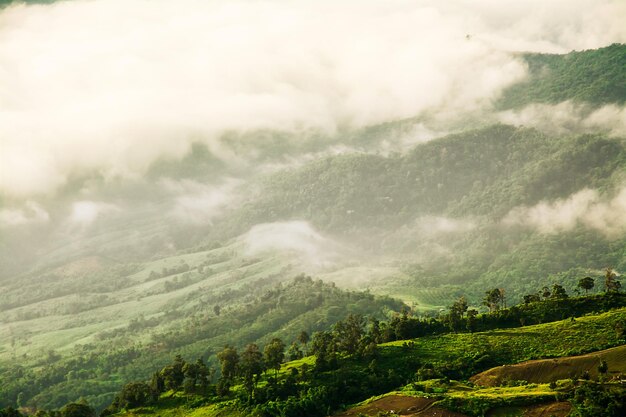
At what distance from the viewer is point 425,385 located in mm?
128625

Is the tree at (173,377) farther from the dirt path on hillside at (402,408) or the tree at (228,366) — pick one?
the dirt path on hillside at (402,408)

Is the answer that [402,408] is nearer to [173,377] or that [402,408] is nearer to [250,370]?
[250,370]

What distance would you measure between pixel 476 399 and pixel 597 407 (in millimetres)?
20854

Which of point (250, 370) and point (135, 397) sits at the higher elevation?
point (250, 370)

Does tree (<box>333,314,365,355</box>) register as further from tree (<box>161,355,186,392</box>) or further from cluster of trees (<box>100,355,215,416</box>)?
tree (<box>161,355,186,392</box>)

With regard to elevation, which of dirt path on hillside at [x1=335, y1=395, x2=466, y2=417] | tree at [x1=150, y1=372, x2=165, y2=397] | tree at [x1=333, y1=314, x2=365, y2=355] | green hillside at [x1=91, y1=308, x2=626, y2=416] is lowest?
dirt path on hillside at [x1=335, y1=395, x2=466, y2=417]

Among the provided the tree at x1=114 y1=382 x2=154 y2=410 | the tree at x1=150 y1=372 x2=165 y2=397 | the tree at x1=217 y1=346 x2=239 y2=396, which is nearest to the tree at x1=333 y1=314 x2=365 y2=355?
the tree at x1=217 y1=346 x2=239 y2=396

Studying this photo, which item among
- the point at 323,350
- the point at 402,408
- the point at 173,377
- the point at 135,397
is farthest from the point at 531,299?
the point at 135,397

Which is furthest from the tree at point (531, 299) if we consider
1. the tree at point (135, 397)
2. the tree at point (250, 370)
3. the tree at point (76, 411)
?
the tree at point (76, 411)

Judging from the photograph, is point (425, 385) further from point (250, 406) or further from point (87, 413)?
point (87, 413)

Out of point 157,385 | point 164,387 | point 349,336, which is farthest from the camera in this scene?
point 349,336

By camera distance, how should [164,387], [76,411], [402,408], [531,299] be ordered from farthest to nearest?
[531,299] → [164,387] → [76,411] → [402,408]

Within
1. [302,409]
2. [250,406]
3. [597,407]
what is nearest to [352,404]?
[302,409]

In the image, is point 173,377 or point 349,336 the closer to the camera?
point 173,377
